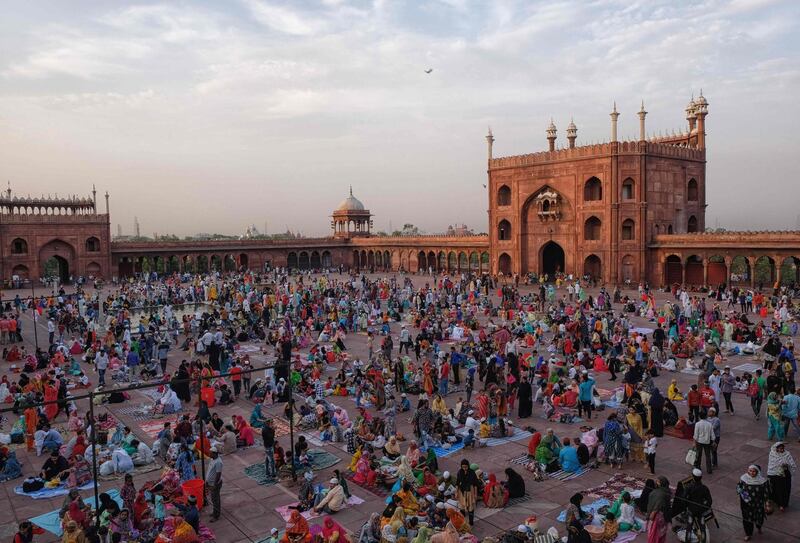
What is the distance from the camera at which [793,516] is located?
8.23 metres

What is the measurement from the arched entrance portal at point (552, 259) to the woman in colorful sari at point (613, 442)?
109 ft

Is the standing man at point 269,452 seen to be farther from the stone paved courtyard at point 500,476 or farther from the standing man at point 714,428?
the standing man at point 714,428

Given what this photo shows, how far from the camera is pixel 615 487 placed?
9.36 m

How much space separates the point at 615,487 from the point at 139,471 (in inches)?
306

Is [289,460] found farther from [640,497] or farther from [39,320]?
[39,320]

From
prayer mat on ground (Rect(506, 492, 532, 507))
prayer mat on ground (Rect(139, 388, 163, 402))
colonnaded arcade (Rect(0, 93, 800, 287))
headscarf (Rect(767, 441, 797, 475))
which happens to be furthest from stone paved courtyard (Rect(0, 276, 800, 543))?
colonnaded arcade (Rect(0, 93, 800, 287))

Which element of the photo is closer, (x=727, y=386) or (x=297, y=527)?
(x=297, y=527)

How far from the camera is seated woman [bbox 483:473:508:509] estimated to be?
8805mm

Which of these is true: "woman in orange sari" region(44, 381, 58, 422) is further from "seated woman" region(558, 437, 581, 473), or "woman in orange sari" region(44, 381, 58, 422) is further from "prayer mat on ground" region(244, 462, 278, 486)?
"seated woman" region(558, 437, 581, 473)

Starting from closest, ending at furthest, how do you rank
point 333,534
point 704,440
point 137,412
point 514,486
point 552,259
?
point 333,534 → point 514,486 → point 704,440 → point 137,412 → point 552,259

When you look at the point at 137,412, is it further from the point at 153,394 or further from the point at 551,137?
the point at 551,137

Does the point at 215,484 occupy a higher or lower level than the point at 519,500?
higher

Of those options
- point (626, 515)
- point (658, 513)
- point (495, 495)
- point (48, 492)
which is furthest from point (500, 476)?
point (48, 492)

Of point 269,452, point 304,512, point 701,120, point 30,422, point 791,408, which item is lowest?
point 304,512
